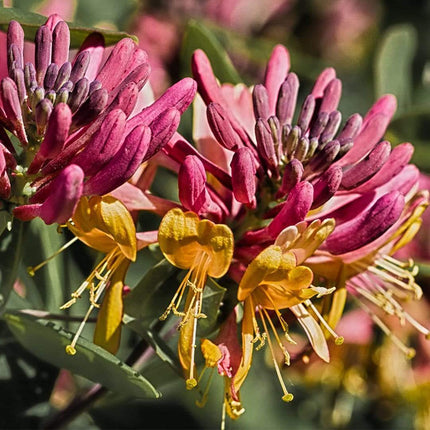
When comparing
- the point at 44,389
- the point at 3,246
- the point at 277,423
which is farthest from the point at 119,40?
the point at 277,423

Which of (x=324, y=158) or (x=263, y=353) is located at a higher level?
(x=324, y=158)

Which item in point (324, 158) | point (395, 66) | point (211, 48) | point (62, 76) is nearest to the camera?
point (62, 76)

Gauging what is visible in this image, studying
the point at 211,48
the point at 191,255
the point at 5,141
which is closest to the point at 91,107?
the point at 5,141

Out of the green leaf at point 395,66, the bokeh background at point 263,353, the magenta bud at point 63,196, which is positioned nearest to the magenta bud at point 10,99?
the magenta bud at point 63,196

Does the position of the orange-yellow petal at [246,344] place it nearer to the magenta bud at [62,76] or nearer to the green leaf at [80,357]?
the green leaf at [80,357]

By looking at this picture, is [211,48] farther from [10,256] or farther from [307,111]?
[10,256]

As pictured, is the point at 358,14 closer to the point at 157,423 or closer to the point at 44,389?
the point at 157,423
